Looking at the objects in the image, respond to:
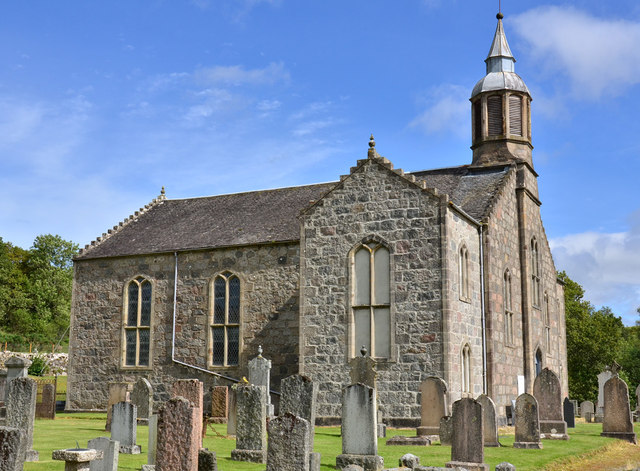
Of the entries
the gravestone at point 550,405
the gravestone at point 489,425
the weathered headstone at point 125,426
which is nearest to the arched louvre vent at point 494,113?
the gravestone at point 550,405

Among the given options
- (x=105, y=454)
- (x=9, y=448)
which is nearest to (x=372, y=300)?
(x=105, y=454)

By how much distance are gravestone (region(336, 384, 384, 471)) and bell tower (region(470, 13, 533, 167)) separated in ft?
60.5

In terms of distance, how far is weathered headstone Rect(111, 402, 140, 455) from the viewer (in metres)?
15.1

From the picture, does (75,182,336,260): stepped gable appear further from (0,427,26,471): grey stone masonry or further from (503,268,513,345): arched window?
(0,427,26,471): grey stone masonry

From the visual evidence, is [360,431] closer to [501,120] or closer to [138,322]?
[138,322]

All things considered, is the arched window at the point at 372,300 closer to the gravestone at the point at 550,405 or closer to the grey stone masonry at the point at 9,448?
the gravestone at the point at 550,405

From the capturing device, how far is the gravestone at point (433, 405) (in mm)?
19297

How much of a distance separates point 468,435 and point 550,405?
27.3 feet

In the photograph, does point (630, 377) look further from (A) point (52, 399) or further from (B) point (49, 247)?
(B) point (49, 247)

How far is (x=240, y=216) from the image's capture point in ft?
104

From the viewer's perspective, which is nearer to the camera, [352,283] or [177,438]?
[177,438]

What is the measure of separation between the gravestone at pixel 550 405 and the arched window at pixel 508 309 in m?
5.44

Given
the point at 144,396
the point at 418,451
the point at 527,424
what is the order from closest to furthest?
the point at 418,451
the point at 527,424
the point at 144,396

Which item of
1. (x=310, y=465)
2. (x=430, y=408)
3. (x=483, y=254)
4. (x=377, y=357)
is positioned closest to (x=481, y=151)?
(x=483, y=254)
